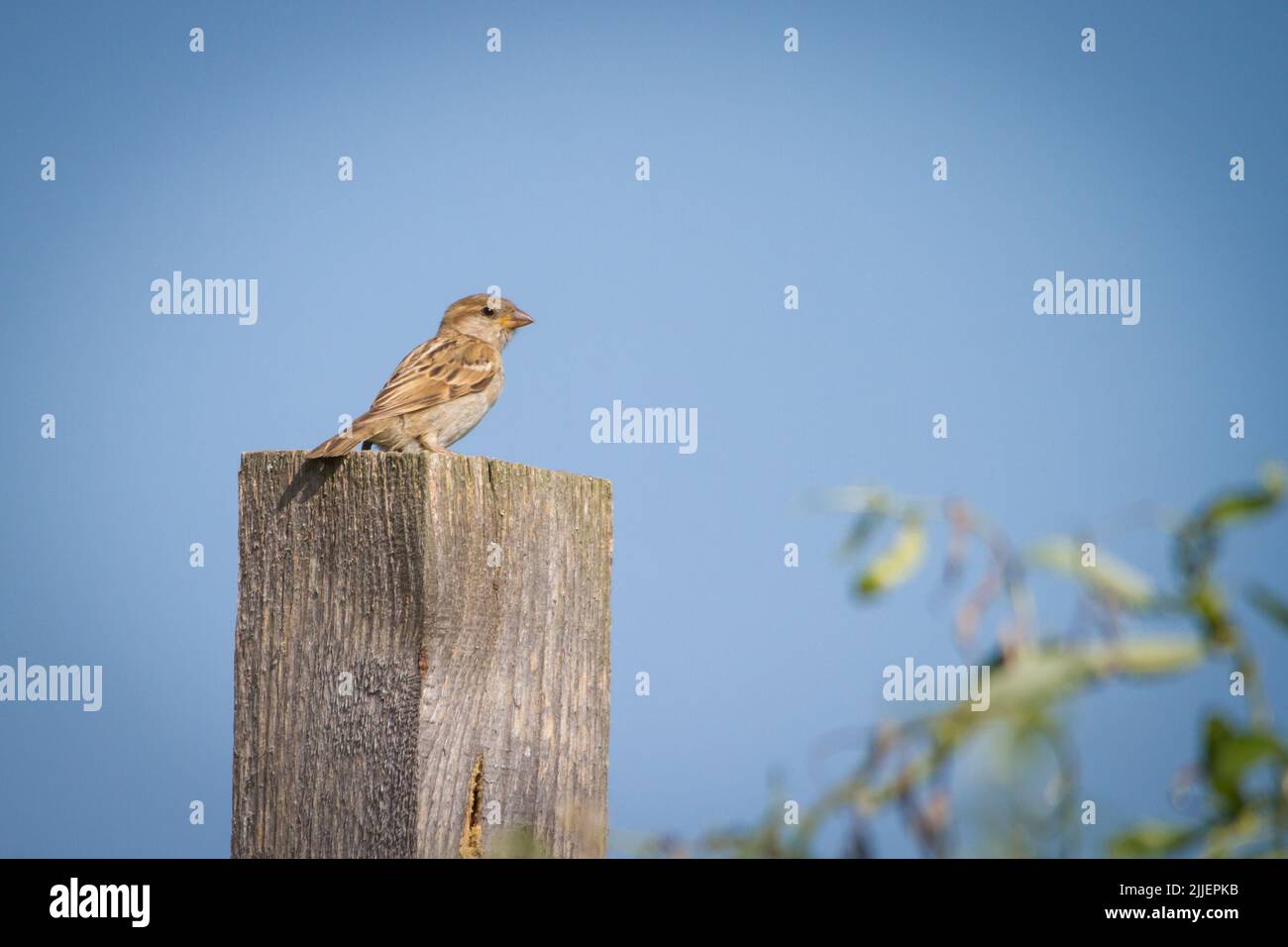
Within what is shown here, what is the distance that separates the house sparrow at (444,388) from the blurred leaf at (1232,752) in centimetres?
497

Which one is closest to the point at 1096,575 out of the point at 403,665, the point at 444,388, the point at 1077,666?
the point at 1077,666

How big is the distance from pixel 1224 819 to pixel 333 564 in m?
2.35

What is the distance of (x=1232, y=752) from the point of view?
0.65 metres

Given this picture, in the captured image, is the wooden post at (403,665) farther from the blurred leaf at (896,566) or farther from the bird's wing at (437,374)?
the bird's wing at (437,374)

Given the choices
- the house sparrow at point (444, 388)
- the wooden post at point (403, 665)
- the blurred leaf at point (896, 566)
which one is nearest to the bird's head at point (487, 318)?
A: the house sparrow at point (444, 388)

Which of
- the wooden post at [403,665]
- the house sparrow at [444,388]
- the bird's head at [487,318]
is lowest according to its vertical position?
the wooden post at [403,665]

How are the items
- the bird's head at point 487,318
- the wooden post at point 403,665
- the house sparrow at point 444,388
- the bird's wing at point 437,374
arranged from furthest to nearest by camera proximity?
the bird's head at point 487,318 → the bird's wing at point 437,374 → the house sparrow at point 444,388 → the wooden post at point 403,665

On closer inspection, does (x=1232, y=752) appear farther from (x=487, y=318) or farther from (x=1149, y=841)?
(x=487, y=318)

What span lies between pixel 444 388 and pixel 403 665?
13.4 ft

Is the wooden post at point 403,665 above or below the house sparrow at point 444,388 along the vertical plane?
below

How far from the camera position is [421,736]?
2686 mm

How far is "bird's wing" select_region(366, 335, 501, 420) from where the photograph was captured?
630 cm

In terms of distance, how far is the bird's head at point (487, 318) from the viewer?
8.27 meters
